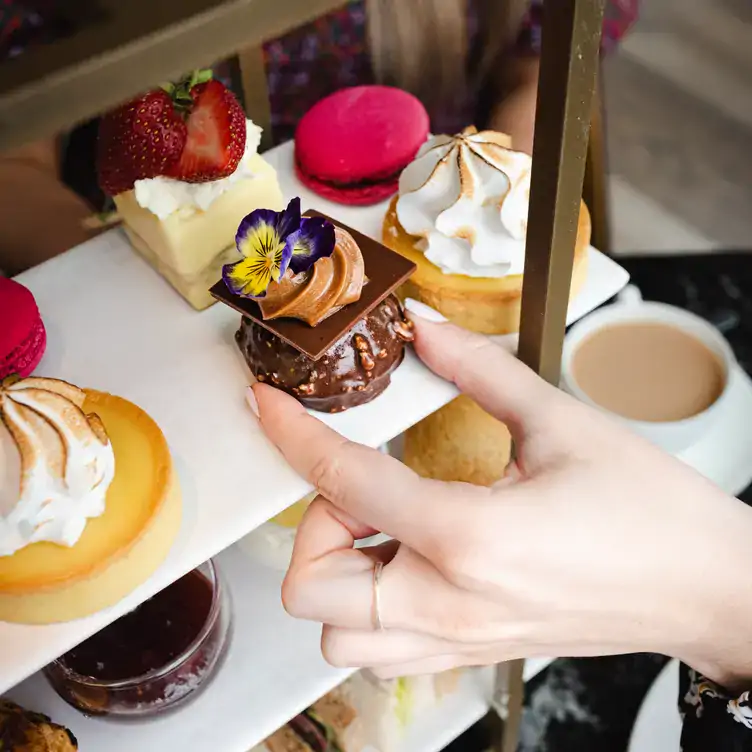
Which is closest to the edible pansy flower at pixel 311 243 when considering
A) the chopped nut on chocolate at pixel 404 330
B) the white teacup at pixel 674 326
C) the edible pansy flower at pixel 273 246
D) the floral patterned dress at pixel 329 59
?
the edible pansy flower at pixel 273 246

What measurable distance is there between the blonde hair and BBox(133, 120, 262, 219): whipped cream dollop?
2.10 feet

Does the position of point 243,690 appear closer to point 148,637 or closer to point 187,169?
point 148,637

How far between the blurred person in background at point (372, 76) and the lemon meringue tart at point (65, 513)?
0.68 meters

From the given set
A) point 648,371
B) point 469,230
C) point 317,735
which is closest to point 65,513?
point 469,230

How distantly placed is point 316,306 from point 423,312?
0.13 metres

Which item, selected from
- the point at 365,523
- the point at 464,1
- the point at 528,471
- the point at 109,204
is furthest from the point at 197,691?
the point at 464,1

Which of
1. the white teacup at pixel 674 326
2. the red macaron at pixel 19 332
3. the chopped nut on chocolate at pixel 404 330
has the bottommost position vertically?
the white teacup at pixel 674 326

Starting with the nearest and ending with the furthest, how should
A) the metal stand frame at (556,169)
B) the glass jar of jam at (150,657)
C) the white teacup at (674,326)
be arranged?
the metal stand frame at (556,169), the glass jar of jam at (150,657), the white teacup at (674,326)

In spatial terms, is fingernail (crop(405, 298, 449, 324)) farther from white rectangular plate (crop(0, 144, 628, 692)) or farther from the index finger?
the index finger

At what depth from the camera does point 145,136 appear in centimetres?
72

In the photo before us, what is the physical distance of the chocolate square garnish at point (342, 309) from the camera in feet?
2.17

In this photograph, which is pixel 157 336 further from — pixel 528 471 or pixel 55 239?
pixel 55 239

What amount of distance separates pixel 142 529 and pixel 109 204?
0.66m

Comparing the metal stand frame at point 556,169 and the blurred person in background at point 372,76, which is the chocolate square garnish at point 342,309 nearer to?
the metal stand frame at point 556,169
